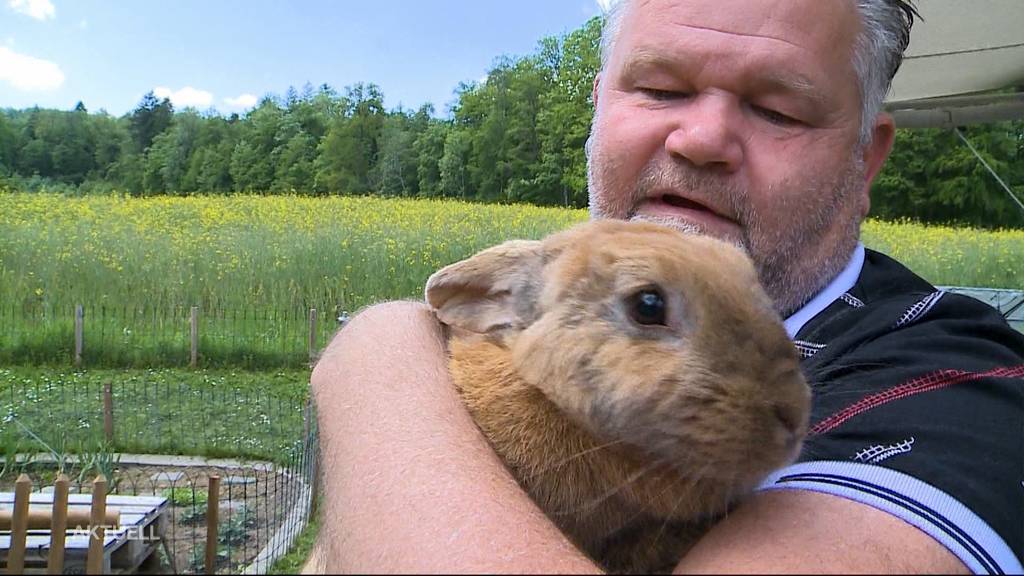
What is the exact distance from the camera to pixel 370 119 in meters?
16.1

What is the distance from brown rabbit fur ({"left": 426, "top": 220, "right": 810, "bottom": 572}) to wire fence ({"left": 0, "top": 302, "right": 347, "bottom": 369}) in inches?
257

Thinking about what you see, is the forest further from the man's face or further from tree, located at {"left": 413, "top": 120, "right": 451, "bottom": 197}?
the man's face

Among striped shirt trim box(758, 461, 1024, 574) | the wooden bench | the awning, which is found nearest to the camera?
striped shirt trim box(758, 461, 1024, 574)

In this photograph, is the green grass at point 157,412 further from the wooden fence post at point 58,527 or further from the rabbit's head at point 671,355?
the rabbit's head at point 671,355

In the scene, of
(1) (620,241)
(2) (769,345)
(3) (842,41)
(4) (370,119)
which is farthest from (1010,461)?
(4) (370,119)

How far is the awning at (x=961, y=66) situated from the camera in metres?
5.01

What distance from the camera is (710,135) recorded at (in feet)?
6.96

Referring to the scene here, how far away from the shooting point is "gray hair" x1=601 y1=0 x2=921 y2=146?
2.31 m

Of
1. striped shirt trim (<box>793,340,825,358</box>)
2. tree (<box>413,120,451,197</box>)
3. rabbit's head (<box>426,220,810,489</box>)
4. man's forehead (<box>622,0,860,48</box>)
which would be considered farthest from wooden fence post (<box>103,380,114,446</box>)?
tree (<box>413,120,451,197</box>)

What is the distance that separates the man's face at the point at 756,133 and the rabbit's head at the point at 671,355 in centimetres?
→ 61

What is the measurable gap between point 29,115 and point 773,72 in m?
10.4

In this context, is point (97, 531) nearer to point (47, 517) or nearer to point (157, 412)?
point (47, 517)

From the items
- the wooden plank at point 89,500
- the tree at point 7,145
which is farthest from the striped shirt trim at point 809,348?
the tree at point 7,145

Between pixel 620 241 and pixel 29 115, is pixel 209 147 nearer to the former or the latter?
pixel 29 115
